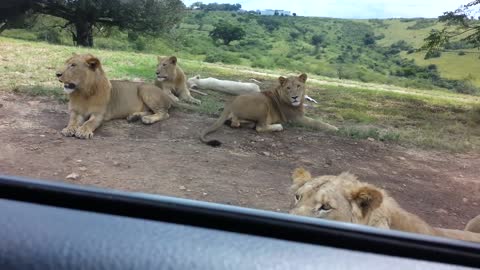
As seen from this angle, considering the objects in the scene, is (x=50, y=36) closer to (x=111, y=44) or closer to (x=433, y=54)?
(x=111, y=44)

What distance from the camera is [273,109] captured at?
643cm

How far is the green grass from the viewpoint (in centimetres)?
618

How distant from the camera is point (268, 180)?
4434 mm

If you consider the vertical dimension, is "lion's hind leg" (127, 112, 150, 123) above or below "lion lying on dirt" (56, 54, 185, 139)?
below

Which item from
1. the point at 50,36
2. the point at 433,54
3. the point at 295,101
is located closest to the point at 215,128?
the point at 295,101

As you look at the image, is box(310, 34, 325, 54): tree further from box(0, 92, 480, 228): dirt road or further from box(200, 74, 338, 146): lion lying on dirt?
box(0, 92, 480, 228): dirt road

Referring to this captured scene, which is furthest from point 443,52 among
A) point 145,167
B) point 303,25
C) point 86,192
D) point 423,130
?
point 86,192

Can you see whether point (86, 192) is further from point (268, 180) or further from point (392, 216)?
point (268, 180)

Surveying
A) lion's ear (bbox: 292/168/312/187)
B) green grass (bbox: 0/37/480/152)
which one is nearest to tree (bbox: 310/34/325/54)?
green grass (bbox: 0/37/480/152)

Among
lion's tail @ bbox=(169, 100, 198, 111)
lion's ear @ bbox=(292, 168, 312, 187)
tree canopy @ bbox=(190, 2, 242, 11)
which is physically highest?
tree canopy @ bbox=(190, 2, 242, 11)

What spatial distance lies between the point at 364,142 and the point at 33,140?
9.35 ft

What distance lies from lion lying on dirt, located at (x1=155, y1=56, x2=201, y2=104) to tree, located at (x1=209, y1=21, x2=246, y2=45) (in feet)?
8.98

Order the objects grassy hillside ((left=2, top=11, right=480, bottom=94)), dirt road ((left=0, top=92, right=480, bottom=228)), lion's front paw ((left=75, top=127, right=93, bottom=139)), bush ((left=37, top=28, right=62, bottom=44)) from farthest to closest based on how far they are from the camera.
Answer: bush ((left=37, top=28, right=62, bottom=44)) < grassy hillside ((left=2, top=11, right=480, bottom=94)) < lion's front paw ((left=75, top=127, right=93, bottom=139)) < dirt road ((left=0, top=92, right=480, bottom=228))

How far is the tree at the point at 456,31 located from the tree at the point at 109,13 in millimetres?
4084
